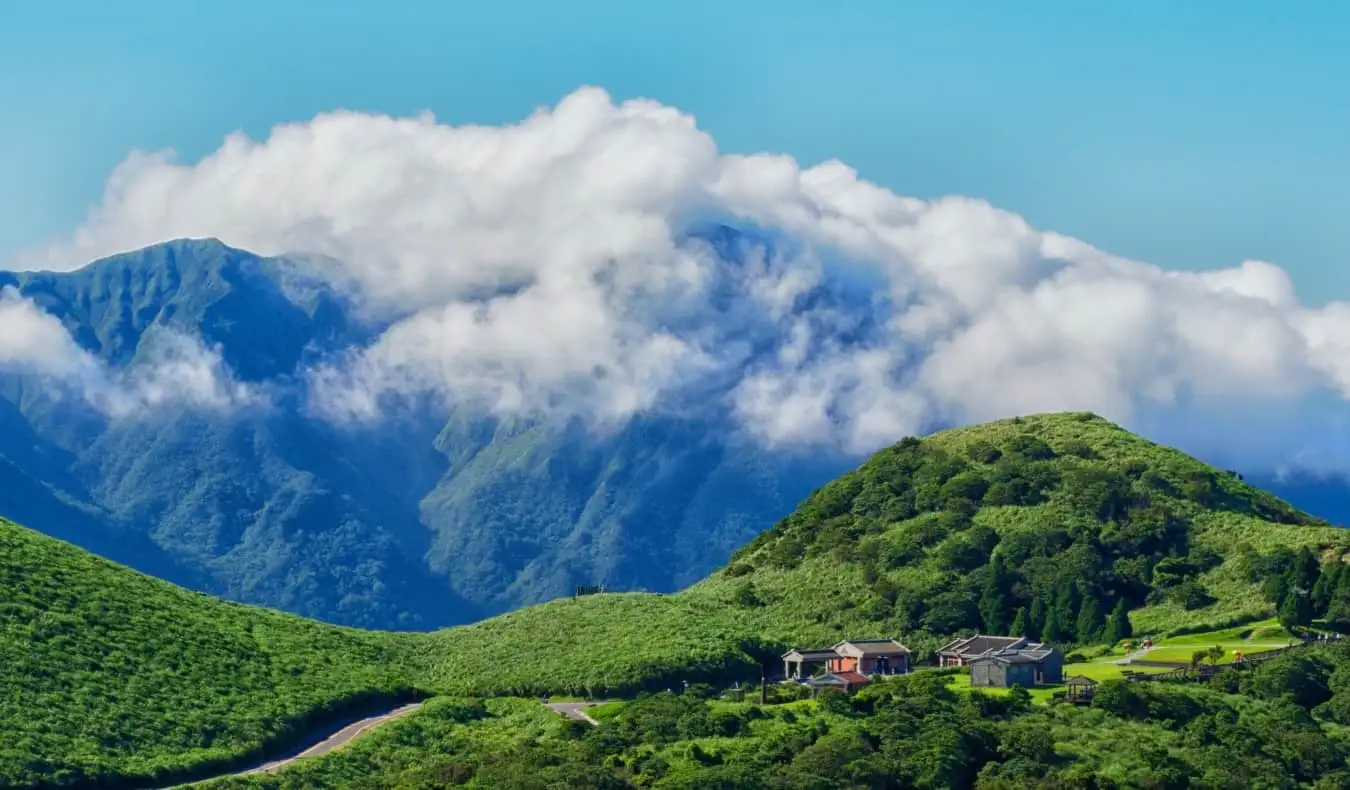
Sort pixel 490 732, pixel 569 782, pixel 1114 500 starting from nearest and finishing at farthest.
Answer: pixel 569 782 → pixel 490 732 → pixel 1114 500

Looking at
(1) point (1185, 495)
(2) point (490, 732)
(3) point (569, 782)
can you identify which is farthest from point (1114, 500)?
(3) point (569, 782)

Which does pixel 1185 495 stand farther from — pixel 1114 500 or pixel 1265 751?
pixel 1265 751

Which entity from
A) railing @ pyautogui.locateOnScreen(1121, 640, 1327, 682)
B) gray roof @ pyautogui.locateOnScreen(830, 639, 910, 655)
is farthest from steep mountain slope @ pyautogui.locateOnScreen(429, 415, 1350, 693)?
railing @ pyautogui.locateOnScreen(1121, 640, 1327, 682)

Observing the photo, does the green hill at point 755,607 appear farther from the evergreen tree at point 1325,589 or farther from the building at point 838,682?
the building at point 838,682

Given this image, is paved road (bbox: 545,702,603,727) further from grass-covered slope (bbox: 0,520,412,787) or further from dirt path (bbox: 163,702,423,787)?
grass-covered slope (bbox: 0,520,412,787)

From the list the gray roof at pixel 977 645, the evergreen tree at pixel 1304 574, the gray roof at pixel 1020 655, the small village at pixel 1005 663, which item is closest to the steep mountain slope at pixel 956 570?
the evergreen tree at pixel 1304 574

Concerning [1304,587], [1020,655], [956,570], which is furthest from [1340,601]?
[956,570]

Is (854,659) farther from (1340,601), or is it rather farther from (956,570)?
(1340,601)
